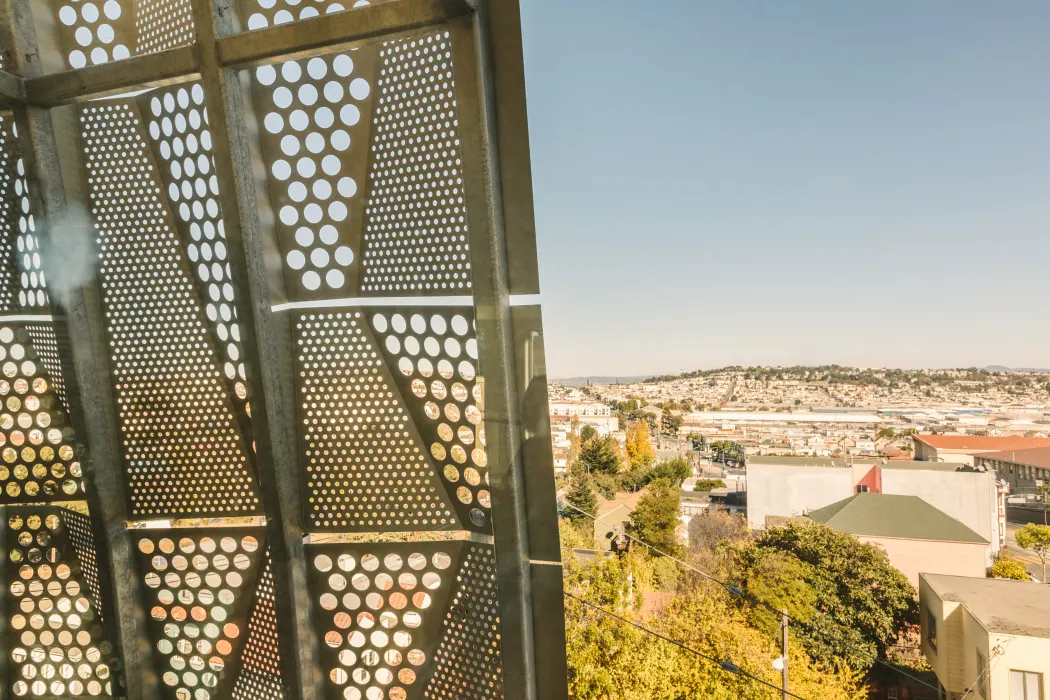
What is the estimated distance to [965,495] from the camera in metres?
21.2

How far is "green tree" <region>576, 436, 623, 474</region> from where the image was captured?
28.9 m

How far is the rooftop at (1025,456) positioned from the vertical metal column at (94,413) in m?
40.1

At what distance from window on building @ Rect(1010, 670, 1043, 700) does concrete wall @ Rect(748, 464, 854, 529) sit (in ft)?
54.7

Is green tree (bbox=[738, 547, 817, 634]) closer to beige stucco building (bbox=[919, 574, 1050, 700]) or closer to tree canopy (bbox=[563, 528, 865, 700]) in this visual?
tree canopy (bbox=[563, 528, 865, 700])

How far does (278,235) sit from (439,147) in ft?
2.21

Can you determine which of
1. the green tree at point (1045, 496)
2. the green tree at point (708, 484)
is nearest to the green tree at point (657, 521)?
the green tree at point (708, 484)

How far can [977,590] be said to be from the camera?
29.8 feet

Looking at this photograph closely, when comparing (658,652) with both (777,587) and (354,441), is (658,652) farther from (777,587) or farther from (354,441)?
(354,441)

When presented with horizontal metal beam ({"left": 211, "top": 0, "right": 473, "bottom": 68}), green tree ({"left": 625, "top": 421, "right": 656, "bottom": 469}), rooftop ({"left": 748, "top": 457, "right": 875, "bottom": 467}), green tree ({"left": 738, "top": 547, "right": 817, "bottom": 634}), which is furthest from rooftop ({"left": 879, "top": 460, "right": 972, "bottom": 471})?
horizontal metal beam ({"left": 211, "top": 0, "right": 473, "bottom": 68})

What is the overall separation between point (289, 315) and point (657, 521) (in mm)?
19363

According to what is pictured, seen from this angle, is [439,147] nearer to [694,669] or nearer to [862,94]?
[694,669]

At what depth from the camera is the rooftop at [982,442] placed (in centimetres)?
3108

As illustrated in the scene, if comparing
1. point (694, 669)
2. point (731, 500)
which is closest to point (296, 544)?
point (694, 669)

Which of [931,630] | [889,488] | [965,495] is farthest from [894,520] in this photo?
[931,630]
